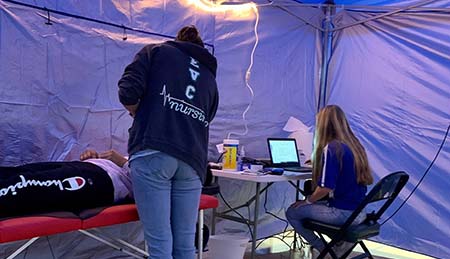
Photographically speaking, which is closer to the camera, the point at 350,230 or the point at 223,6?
the point at 350,230

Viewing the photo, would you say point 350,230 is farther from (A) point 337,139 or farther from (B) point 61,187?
(B) point 61,187

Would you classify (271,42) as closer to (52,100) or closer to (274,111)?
(274,111)

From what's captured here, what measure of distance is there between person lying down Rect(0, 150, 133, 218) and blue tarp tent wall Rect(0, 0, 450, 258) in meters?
0.46

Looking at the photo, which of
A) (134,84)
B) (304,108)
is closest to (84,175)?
(134,84)

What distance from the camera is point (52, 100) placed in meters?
2.47

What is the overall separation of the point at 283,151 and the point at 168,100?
164 centimetres

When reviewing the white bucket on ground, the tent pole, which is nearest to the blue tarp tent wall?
the tent pole

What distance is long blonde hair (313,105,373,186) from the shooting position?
253 centimetres

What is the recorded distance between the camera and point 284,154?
3291 mm

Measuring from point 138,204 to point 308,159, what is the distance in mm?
1912

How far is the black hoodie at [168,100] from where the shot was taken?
1.80 meters

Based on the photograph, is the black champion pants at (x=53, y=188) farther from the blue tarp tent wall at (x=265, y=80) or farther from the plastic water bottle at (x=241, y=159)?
the plastic water bottle at (x=241, y=159)

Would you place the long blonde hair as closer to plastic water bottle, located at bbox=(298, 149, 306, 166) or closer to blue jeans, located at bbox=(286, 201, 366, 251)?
blue jeans, located at bbox=(286, 201, 366, 251)

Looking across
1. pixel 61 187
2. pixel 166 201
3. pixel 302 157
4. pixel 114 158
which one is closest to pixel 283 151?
pixel 302 157
